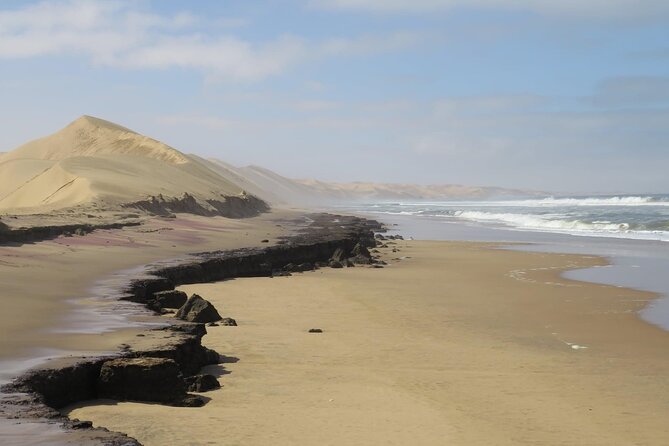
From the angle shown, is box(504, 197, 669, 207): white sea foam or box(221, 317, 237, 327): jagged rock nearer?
box(221, 317, 237, 327): jagged rock

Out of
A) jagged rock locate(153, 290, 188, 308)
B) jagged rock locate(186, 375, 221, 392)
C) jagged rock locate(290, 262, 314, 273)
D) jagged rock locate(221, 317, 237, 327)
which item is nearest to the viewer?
jagged rock locate(186, 375, 221, 392)

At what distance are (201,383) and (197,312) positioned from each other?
11.4 ft

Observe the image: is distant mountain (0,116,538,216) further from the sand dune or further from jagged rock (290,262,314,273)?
jagged rock (290,262,314,273)

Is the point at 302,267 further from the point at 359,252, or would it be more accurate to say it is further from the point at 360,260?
the point at 359,252

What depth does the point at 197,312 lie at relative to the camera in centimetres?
1156

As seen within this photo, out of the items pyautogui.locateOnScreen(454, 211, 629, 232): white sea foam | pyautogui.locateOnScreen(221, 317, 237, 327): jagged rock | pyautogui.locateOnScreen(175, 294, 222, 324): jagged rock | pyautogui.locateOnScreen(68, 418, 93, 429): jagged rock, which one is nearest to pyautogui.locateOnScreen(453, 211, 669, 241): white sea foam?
pyautogui.locateOnScreen(454, 211, 629, 232): white sea foam

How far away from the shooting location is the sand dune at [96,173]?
38.8 m

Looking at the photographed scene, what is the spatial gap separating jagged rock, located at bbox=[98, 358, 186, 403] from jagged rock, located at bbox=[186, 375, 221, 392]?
1.62ft

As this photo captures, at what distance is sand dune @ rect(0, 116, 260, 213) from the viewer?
3881 cm

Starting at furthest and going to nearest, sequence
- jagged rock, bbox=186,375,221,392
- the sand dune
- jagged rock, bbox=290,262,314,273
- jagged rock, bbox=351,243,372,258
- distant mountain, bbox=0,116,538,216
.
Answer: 1. the sand dune
2. distant mountain, bbox=0,116,538,216
3. jagged rock, bbox=351,243,372,258
4. jagged rock, bbox=290,262,314,273
5. jagged rock, bbox=186,375,221,392

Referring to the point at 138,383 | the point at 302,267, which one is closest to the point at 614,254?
the point at 302,267

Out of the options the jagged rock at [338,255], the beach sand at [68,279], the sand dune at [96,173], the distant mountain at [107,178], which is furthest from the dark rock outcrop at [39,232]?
the jagged rock at [338,255]

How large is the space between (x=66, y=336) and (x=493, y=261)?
19.9 metres

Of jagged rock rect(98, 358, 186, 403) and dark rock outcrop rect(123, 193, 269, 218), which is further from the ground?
dark rock outcrop rect(123, 193, 269, 218)
